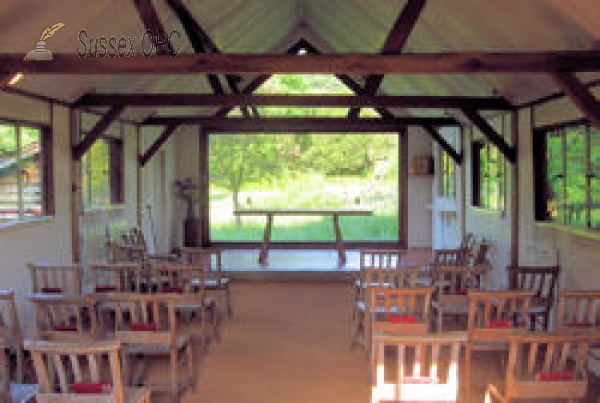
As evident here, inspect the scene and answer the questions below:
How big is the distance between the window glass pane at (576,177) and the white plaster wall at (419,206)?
21.3 feet

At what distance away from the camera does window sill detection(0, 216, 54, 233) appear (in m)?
5.73

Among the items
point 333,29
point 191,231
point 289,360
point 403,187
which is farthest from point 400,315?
point 403,187

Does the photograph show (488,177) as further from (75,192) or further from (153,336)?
(153,336)

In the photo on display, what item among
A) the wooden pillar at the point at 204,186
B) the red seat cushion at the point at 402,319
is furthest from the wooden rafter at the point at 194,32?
the red seat cushion at the point at 402,319

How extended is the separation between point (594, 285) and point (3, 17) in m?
5.27

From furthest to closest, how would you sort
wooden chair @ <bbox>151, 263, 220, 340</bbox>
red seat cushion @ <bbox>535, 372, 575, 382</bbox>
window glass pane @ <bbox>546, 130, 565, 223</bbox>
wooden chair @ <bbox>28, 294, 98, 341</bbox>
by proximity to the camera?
window glass pane @ <bbox>546, 130, 565, 223</bbox> < wooden chair @ <bbox>151, 263, 220, 340</bbox> < wooden chair @ <bbox>28, 294, 98, 341</bbox> < red seat cushion @ <bbox>535, 372, 575, 382</bbox>

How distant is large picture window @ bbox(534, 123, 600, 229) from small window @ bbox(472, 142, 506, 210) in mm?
1094

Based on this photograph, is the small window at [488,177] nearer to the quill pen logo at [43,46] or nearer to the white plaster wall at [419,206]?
the white plaster wall at [419,206]

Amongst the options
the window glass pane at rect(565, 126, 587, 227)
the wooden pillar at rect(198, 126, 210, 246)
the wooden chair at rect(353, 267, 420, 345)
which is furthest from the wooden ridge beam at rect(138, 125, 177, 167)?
the window glass pane at rect(565, 126, 587, 227)

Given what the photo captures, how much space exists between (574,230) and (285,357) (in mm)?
2957

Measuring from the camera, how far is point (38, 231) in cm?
651

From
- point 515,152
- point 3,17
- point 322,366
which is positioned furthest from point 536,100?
point 3,17

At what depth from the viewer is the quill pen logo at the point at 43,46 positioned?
4895 mm

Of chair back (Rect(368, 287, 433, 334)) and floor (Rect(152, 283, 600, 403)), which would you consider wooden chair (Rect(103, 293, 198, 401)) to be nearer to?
floor (Rect(152, 283, 600, 403))
